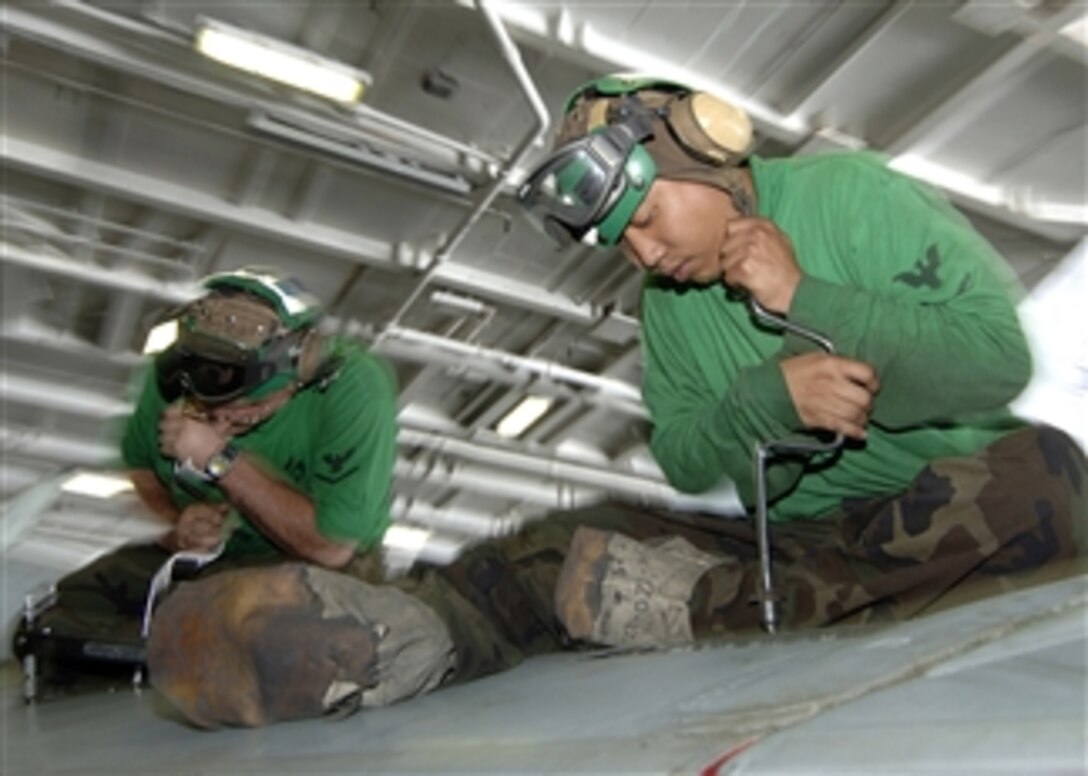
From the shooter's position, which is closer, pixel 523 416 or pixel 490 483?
pixel 523 416

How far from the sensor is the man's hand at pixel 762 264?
147cm

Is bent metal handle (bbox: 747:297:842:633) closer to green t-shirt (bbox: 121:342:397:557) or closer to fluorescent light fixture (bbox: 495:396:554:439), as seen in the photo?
green t-shirt (bbox: 121:342:397:557)

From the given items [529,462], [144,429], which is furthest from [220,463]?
[529,462]

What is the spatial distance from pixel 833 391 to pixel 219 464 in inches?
60.8

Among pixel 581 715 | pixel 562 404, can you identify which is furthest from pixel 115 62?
pixel 562 404

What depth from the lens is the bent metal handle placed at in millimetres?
1370

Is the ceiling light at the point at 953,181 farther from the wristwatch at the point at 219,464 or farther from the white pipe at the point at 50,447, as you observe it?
the white pipe at the point at 50,447

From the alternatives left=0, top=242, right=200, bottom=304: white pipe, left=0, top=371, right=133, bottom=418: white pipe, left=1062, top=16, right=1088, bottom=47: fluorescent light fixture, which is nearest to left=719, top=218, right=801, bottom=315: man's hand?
left=1062, top=16, right=1088, bottom=47: fluorescent light fixture

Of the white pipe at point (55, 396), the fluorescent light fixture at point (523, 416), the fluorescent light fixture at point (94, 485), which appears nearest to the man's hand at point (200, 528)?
the fluorescent light fixture at point (523, 416)

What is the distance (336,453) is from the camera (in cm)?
238

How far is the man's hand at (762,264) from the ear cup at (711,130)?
19 centimetres

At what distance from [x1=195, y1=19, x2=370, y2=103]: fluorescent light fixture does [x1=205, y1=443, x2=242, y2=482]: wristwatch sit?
2.66m

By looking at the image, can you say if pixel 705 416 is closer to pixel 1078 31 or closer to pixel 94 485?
pixel 1078 31

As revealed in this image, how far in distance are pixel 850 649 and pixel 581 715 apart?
0.27 m
